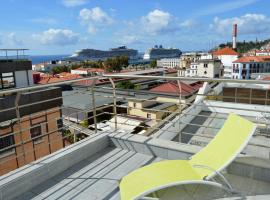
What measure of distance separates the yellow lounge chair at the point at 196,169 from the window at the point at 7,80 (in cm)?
931

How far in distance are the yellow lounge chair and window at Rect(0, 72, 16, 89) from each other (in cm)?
931

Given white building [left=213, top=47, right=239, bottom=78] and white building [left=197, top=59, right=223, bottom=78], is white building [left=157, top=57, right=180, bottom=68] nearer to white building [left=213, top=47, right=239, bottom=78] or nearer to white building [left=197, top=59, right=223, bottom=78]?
white building [left=213, top=47, right=239, bottom=78]

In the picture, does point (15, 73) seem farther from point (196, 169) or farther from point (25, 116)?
point (196, 169)

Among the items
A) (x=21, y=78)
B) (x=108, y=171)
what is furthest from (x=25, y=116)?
(x=21, y=78)

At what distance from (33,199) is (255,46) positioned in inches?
5059

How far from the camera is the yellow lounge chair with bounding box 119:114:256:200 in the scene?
1729mm

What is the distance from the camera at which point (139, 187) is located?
5.78ft

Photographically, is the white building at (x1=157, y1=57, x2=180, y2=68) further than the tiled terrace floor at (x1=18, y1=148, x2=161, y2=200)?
Yes

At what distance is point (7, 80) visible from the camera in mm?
9906

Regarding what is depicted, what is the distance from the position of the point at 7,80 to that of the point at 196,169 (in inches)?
388

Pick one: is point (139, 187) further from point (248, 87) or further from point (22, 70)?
point (22, 70)

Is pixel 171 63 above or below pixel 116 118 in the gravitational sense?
above

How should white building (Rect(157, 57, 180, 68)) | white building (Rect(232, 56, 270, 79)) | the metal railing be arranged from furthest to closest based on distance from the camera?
white building (Rect(157, 57, 180, 68)), white building (Rect(232, 56, 270, 79)), the metal railing

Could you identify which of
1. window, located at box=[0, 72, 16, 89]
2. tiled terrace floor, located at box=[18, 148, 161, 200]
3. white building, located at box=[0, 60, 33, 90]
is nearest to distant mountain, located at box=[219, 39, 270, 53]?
white building, located at box=[0, 60, 33, 90]
